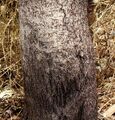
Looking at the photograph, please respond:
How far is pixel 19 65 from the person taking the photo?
2875mm

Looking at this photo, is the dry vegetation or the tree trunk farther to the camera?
the dry vegetation

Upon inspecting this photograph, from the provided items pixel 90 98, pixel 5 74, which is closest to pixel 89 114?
pixel 90 98

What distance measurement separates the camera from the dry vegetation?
8.62 feet

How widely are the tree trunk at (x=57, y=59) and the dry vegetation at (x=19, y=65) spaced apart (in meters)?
0.47

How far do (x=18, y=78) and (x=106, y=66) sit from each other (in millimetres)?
726

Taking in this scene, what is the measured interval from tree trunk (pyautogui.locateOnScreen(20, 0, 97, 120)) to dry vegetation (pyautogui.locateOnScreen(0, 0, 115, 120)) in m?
0.47

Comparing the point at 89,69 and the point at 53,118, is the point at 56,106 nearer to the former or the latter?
the point at 53,118

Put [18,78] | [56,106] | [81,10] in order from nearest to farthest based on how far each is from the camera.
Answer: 1. [81,10]
2. [56,106]
3. [18,78]

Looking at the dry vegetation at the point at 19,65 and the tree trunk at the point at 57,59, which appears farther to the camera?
the dry vegetation at the point at 19,65

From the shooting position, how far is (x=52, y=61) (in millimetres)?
1898

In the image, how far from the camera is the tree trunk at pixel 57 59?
5.98 feet

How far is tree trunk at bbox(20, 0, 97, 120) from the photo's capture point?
1.82 m

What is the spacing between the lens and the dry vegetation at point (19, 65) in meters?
2.63

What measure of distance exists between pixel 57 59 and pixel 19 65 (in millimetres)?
1032
